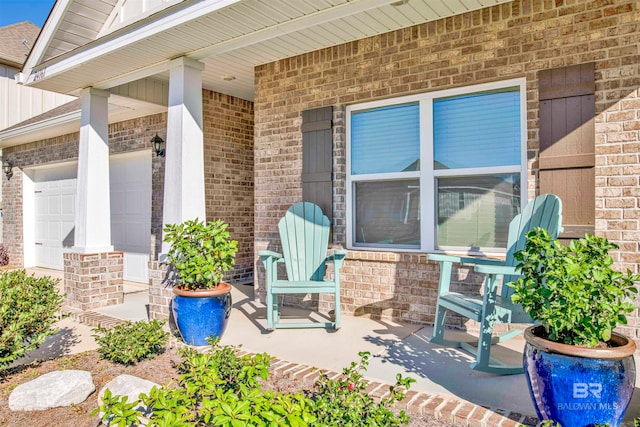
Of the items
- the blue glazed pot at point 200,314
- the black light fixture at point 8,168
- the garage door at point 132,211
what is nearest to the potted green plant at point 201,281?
the blue glazed pot at point 200,314

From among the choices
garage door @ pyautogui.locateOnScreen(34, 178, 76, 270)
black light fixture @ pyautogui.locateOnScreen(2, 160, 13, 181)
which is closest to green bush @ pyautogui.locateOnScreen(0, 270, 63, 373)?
garage door @ pyautogui.locateOnScreen(34, 178, 76, 270)

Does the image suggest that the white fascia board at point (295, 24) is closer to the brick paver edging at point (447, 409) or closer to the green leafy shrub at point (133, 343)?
the green leafy shrub at point (133, 343)

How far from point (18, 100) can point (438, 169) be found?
10600 mm

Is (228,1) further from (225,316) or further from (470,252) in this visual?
(470,252)

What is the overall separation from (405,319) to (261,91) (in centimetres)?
278

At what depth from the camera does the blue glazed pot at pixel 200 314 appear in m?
3.24

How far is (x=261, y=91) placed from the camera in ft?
15.5

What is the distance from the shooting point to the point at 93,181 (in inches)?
187

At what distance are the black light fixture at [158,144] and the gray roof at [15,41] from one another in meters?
6.12

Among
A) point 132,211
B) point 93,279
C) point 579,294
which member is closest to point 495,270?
point 579,294

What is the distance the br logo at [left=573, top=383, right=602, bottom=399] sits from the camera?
5.69ft

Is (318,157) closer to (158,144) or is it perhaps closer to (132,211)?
(158,144)

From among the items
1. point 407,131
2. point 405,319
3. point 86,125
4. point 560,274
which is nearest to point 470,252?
point 405,319

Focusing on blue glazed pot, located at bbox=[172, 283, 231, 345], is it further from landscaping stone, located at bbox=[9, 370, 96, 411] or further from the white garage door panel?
the white garage door panel
